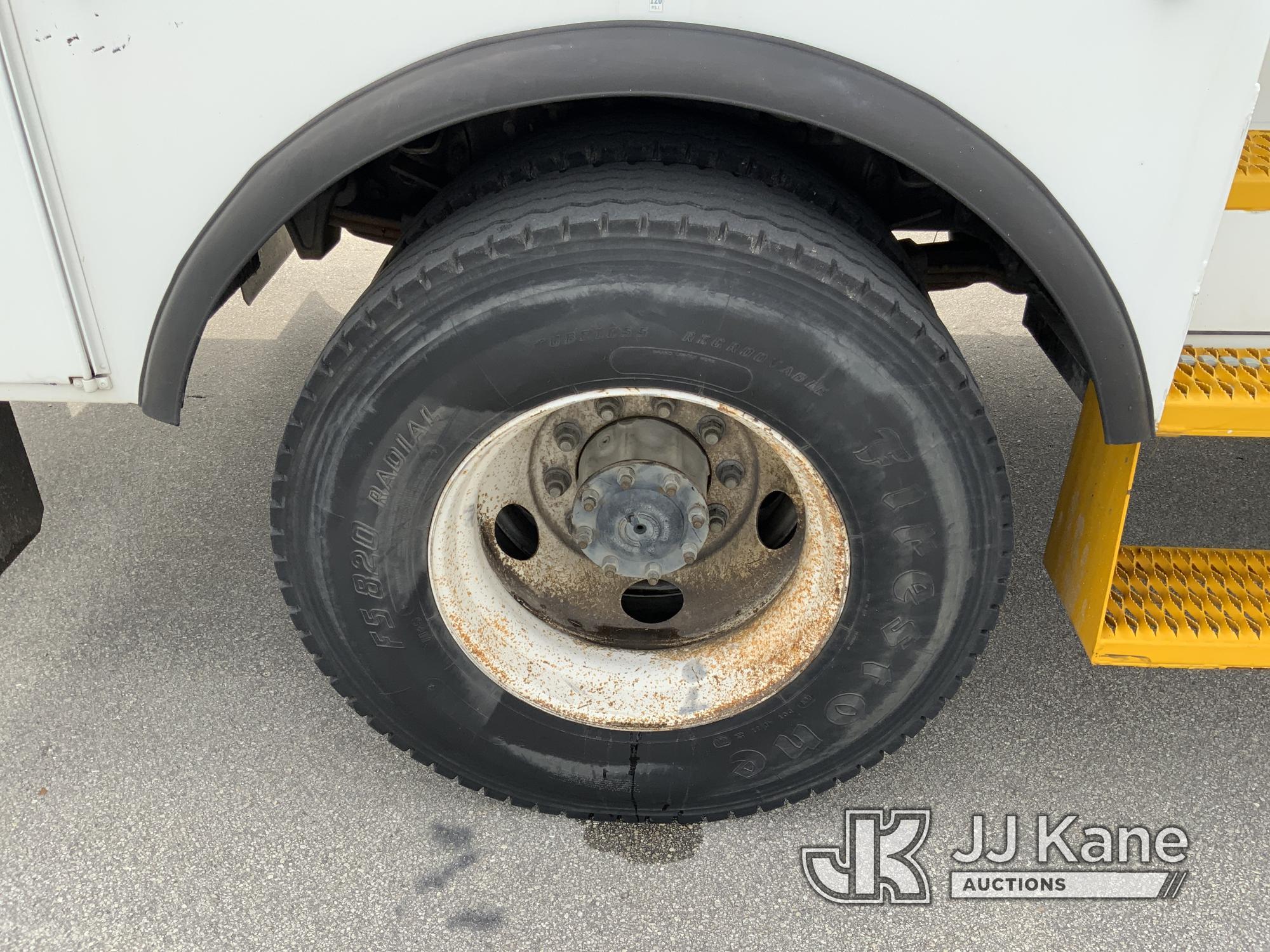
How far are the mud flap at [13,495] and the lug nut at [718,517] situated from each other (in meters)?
1.57

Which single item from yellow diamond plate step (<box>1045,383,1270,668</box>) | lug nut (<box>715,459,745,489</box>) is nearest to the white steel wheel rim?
lug nut (<box>715,459,745,489</box>)

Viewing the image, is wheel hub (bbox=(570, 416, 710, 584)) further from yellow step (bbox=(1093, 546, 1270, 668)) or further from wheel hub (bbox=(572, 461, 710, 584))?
yellow step (bbox=(1093, 546, 1270, 668))

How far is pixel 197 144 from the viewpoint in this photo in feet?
4.91

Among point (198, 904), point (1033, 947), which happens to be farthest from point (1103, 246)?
point (198, 904)

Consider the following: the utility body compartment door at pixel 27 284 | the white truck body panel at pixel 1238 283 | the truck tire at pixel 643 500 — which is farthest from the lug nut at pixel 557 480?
the white truck body panel at pixel 1238 283

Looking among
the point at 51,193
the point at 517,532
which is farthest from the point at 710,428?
the point at 51,193

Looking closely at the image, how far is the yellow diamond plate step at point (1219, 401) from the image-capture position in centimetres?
167

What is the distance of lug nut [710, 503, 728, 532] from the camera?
2076 millimetres

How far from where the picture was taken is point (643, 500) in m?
1.88

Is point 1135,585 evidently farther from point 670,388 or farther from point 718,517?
point 670,388

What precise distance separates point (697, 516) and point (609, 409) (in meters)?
→ 0.29

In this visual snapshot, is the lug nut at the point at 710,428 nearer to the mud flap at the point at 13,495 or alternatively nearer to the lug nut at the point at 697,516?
the lug nut at the point at 697,516

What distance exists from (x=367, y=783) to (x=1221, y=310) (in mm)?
1895

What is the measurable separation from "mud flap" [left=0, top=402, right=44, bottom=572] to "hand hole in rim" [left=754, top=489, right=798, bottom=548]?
1.68 meters
